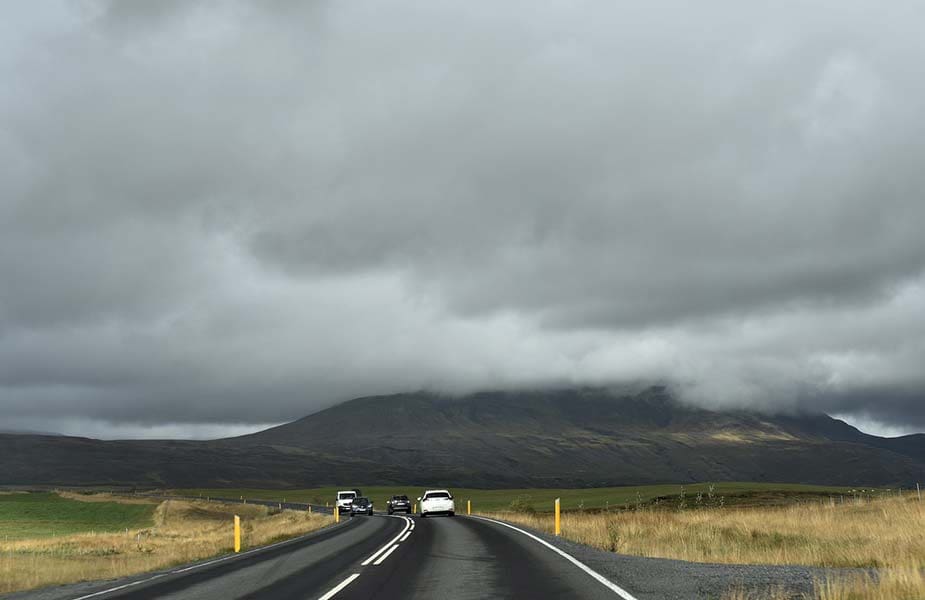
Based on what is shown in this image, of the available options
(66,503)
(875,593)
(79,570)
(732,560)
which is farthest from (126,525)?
(875,593)

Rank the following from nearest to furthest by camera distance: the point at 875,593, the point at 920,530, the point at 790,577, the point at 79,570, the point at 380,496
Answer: the point at 875,593
the point at 790,577
the point at 920,530
the point at 79,570
the point at 380,496

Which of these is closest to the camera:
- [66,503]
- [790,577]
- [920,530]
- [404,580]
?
[790,577]

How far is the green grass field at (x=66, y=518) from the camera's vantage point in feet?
213

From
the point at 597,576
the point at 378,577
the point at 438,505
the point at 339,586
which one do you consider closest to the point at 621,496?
the point at 438,505

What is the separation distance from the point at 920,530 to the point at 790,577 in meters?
8.59

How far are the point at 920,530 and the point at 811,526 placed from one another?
16.8 feet

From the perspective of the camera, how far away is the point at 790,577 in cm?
1478

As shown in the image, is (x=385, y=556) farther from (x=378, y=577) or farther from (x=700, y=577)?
(x=700, y=577)

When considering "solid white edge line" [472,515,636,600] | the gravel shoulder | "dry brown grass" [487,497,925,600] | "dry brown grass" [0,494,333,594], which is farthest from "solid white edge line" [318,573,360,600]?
Answer: "dry brown grass" [0,494,333,594]

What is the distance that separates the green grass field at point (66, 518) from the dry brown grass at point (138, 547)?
281 cm

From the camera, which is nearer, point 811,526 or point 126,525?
point 811,526

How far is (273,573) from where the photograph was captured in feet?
62.6

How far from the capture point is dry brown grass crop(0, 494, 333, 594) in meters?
23.3

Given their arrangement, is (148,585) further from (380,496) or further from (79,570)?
(380,496)
